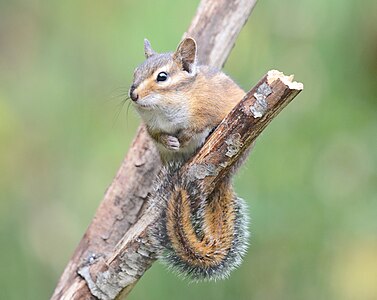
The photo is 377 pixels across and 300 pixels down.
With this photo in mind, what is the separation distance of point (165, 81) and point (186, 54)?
105 mm

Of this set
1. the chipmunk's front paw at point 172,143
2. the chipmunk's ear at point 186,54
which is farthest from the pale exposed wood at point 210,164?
the chipmunk's ear at point 186,54

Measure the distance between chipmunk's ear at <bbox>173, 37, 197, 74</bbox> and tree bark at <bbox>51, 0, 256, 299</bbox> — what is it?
0.37m

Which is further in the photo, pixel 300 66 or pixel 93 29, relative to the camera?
pixel 93 29

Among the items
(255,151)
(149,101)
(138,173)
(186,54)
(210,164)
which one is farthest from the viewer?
(255,151)

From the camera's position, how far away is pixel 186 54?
Answer: 2348 mm

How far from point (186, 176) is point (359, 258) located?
1.11 m

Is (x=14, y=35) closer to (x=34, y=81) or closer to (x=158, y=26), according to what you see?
(x=34, y=81)

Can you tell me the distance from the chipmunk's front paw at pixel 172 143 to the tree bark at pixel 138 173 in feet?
1.07

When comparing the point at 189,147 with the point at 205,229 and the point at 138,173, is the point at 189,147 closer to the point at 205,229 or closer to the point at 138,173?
the point at 205,229

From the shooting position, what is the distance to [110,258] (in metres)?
2.33

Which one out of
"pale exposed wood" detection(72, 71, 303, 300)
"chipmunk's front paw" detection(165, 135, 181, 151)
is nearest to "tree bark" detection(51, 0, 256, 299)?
"pale exposed wood" detection(72, 71, 303, 300)

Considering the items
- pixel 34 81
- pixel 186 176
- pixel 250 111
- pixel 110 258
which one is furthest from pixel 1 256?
pixel 250 111

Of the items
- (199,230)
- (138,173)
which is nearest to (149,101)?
(199,230)

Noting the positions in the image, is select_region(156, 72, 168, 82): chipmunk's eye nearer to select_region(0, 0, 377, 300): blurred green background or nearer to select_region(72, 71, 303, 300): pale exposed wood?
select_region(72, 71, 303, 300): pale exposed wood
